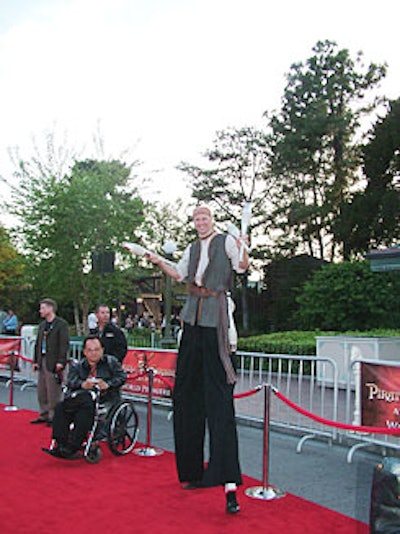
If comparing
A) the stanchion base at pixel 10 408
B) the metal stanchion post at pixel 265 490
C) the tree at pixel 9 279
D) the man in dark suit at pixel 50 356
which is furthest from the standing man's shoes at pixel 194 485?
the tree at pixel 9 279

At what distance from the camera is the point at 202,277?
13.9ft

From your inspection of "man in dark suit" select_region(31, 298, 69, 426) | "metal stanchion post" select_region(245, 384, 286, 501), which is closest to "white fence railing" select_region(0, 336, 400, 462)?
"metal stanchion post" select_region(245, 384, 286, 501)

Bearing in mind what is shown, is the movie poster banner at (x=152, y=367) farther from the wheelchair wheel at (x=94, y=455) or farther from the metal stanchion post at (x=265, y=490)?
the metal stanchion post at (x=265, y=490)

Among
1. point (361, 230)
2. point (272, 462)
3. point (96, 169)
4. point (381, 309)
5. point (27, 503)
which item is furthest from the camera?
point (361, 230)

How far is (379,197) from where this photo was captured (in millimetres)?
23906

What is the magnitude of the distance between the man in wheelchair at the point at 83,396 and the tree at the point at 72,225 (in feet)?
32.9

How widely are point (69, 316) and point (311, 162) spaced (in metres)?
13.8

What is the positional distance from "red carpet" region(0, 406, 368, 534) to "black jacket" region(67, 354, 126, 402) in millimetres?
655

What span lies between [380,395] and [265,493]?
1.71 m

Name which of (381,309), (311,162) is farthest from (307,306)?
(311,162)

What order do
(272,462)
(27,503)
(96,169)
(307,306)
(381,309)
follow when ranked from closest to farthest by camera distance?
(27,503), (272,462), (381,309), (307,306), (96,169)

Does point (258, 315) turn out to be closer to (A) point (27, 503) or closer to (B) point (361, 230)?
(B) point (361, 230)

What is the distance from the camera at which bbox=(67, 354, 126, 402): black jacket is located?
226 inches

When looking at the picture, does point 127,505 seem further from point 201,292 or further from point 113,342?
point 113,342
